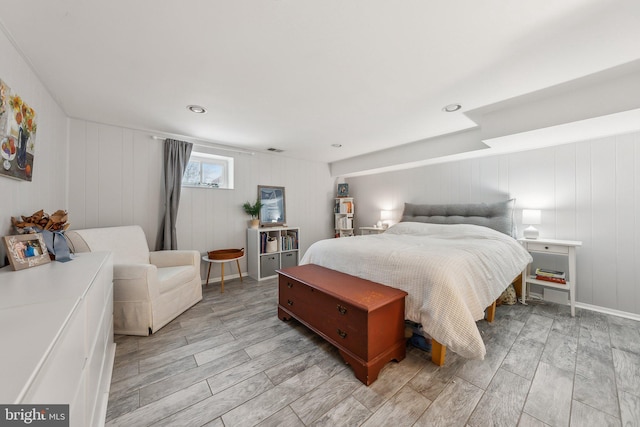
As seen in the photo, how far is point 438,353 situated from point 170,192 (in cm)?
343

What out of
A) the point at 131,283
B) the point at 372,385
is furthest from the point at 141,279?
the point at 372,385

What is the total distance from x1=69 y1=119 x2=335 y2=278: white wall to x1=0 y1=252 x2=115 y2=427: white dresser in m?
1.80

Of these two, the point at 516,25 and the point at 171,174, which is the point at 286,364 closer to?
the point at 516,25

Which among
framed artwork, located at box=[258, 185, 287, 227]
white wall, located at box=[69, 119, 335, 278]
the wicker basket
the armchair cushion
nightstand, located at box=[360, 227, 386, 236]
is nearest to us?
the armchair cushion

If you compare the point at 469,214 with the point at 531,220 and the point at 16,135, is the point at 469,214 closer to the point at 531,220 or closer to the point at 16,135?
the point at 531,220

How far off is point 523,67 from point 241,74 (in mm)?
2097

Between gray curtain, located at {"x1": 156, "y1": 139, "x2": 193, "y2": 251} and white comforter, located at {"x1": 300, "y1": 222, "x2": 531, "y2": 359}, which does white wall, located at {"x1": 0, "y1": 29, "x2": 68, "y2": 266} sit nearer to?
gray curtain, located at {"x1": 156, "y1": 139, "x2": 193, "y2": 251}

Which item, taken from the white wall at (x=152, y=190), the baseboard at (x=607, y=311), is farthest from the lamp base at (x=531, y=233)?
the white wall at (x=152, y=190)

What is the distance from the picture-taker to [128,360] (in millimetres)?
1771

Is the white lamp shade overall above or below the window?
below

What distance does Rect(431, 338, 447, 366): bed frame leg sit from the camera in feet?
5.59

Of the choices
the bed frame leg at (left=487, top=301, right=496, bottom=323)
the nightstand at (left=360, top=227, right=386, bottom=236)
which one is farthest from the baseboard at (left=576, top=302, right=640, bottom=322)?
the nightstand at (left=360, top=227, right=386, bottom=236)

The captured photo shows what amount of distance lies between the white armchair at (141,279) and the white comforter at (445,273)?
4.62 feet

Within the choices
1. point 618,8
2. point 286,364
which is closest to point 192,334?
point 286,364
